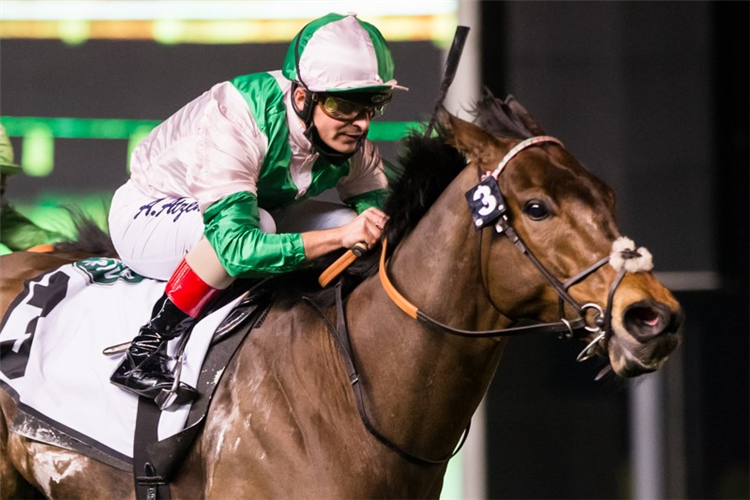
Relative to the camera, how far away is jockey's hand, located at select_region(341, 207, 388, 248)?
2.66 metres

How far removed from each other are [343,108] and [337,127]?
2.2 inches

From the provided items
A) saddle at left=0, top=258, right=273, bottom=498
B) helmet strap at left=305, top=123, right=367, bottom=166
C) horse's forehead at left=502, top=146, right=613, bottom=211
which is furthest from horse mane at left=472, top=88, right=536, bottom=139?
saddle at left=0, top=258, right=273, bottom=498

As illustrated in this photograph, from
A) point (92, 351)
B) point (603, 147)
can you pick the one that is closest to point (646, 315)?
point (92, 351)

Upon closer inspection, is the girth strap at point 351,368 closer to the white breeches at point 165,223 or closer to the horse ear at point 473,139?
the white breeches at point 165,223

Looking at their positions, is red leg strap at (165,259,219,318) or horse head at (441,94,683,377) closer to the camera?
horse head at (441,94,683,377)

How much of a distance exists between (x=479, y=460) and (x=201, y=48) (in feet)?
7.09

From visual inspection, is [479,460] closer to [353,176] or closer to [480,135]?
[353,176]

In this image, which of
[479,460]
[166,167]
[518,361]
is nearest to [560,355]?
[518,361]

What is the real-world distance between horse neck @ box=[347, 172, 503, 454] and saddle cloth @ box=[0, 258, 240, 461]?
17.5 inches

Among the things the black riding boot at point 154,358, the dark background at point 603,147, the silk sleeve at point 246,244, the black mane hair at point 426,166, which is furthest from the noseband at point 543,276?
the dark background at point 603,147

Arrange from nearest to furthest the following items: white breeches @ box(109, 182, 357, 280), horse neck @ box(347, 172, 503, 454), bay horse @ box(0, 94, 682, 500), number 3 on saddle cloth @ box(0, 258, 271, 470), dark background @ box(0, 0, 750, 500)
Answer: bay horse @ box(0, 94, 682, 500), horse neck @ box(347, 172, 503, 454), number 3 on saddle cloth @ box(0, 258, 271, 470), white breeches @ box(109, 182, 357, 280), dark background @ box(0, 0, 750, 500)

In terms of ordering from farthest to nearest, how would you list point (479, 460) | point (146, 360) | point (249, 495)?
point (479, 460) → point (146, 360) → point (249, 495)

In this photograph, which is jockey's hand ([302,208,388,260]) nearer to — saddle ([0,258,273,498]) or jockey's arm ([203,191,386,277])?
jockey's arm ([203,191,386,277])

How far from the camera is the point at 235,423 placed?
2.60m
